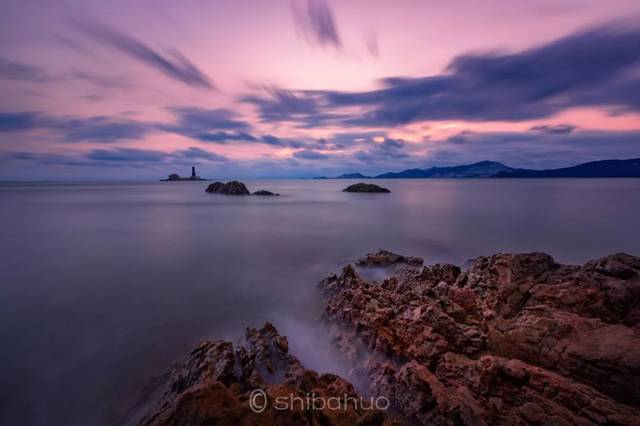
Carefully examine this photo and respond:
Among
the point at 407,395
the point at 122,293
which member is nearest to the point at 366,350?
the point at 407,395

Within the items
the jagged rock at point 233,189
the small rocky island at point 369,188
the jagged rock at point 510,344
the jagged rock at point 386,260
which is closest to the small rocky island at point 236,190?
the jagged rock at point 233,189

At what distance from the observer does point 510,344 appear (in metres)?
5.89

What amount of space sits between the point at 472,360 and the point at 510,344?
31.2 inches

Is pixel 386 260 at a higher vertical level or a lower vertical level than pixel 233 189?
lower

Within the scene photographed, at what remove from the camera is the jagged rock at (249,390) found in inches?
152

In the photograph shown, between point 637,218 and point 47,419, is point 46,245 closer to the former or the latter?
point 47,419

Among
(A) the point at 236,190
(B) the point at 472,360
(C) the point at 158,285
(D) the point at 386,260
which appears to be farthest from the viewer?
(A) the point at 236,190

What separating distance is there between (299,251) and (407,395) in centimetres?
1396

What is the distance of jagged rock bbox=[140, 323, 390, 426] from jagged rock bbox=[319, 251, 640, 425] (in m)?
1.49

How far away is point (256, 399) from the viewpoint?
424 cm

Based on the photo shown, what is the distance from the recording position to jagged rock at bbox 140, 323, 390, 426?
12.7 ft

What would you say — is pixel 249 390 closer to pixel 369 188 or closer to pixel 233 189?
pixel 233 189

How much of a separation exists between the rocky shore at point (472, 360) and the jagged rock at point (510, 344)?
0.8 inches

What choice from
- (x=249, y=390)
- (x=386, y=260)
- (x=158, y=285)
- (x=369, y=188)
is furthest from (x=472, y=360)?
(x=369, y=188)
